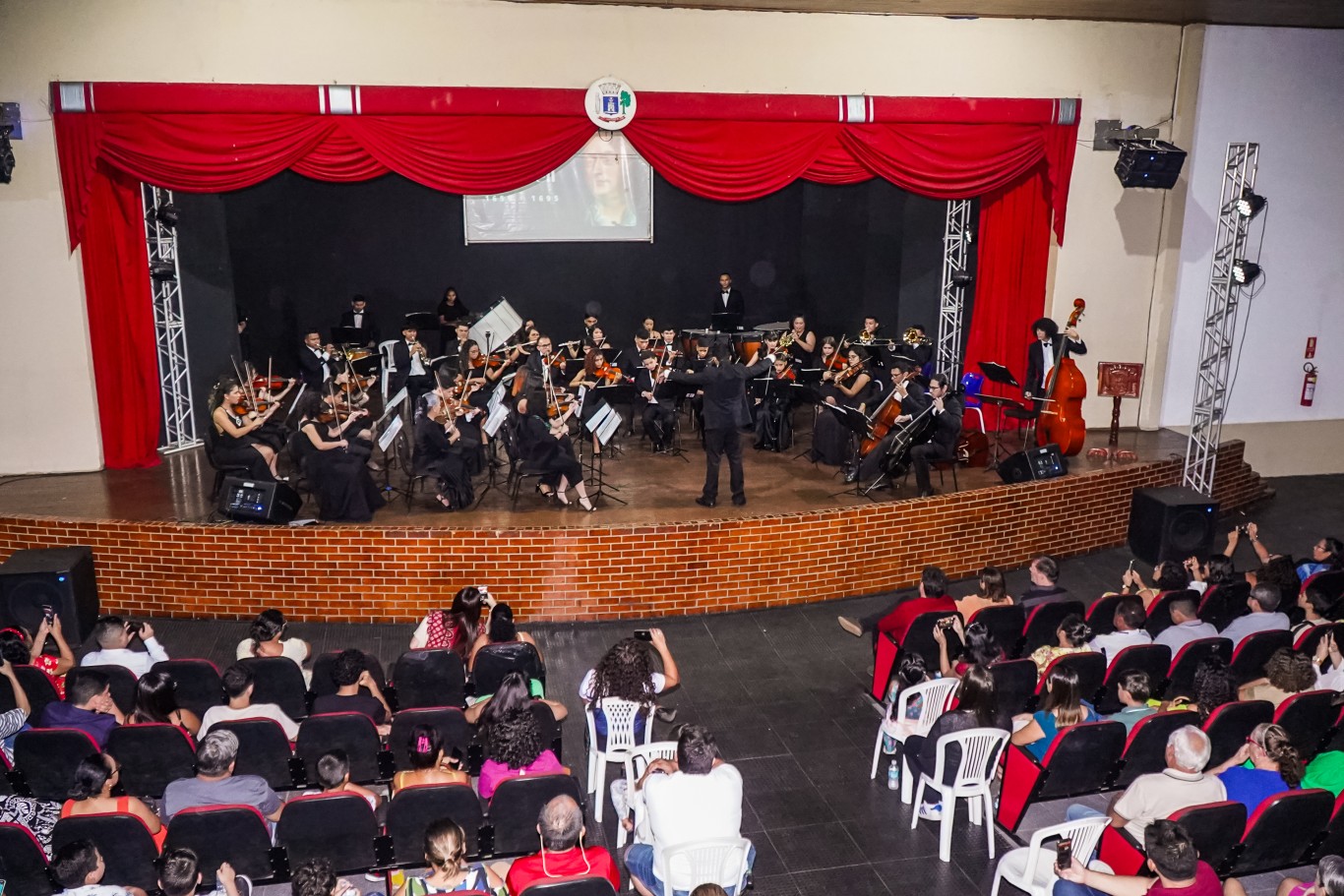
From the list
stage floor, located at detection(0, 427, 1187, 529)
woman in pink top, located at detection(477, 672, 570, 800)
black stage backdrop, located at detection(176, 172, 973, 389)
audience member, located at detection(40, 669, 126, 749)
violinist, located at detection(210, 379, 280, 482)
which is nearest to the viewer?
woman in pink top, located at detection(477, 672, 570, 800)

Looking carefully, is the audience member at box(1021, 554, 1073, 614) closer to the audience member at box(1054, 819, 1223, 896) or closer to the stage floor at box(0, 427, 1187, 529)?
the stage floor at box(0, 427, 1187, 529)

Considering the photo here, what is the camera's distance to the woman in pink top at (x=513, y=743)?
553 centimetres

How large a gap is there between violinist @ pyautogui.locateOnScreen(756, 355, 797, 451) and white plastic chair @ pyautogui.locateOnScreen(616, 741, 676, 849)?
645 centimetres

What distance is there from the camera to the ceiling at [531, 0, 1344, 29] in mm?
10883

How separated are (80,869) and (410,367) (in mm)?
8048

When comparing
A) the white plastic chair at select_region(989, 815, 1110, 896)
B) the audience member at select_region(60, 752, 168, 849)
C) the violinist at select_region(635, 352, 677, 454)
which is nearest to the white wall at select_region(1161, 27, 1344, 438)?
the violinist at select_region(635, 352, 677, 454)

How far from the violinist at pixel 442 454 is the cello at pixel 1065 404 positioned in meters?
5.80

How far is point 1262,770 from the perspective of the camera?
5.39 m

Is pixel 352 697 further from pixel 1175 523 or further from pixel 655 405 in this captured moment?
pixel 1175 523

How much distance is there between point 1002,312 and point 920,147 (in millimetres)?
2177

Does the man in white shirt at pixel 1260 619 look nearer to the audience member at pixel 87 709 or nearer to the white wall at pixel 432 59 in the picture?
the white wall at pixel 432 59

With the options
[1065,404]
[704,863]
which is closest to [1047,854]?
[704,863]

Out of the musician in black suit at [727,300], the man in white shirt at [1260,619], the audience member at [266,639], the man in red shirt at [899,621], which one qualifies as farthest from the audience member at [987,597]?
the musician in black suit at [727,300]

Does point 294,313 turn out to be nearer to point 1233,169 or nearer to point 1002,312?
point 1002,312
